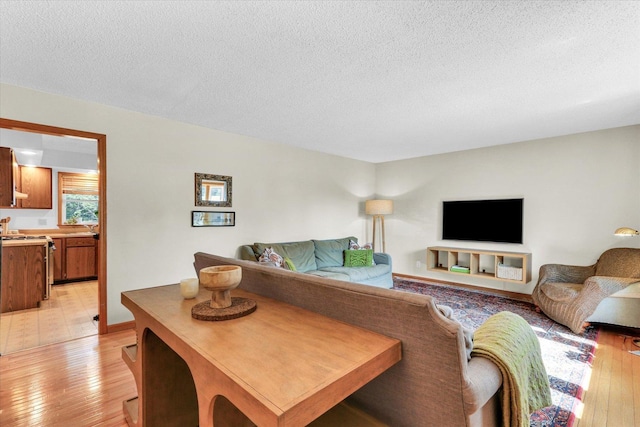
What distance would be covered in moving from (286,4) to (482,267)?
459 centimetres

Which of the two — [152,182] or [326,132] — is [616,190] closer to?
[326,132]

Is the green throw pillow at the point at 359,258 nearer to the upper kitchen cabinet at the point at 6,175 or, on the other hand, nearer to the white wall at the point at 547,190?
the white wall at the point at 547,190

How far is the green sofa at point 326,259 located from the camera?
390 centimetres

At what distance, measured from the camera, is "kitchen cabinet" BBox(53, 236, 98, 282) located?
492cm

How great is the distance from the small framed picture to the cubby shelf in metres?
3.34

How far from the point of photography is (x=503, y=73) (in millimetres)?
2219

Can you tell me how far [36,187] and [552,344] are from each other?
25.5 ft

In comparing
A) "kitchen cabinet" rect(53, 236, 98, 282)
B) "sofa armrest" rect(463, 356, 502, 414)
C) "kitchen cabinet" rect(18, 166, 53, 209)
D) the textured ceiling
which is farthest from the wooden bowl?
"kitchen cabinet" rect(18, 166, 53, 209)

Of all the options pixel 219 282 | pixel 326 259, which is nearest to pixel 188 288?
pixel 219 282

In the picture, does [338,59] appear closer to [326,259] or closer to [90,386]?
[90,386]

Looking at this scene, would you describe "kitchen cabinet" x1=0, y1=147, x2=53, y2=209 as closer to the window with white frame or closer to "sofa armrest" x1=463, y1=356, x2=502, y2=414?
the window with white frame

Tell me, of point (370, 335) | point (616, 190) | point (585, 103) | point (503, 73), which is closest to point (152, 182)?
point (370, 335)

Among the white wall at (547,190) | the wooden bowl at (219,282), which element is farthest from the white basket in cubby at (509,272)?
the wooden bowl at (219,282)

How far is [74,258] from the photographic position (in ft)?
16.6
